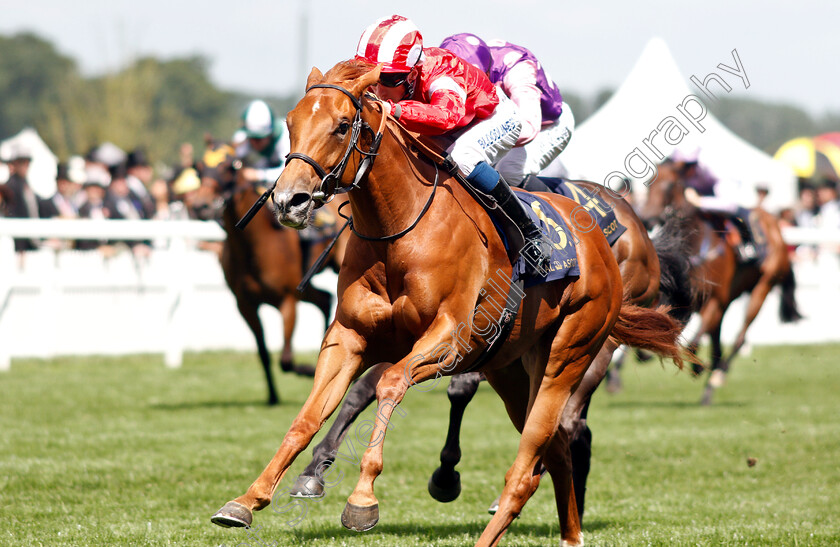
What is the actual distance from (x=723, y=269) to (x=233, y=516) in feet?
27.6

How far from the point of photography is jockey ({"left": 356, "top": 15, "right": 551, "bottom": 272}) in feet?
13.6

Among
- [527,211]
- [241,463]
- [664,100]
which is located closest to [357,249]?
[527,211]

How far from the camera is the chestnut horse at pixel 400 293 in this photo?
361 centimetres

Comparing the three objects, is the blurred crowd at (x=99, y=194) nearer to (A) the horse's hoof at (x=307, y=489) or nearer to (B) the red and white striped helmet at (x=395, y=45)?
(A) the horse's hoof at (x=307, y=489)

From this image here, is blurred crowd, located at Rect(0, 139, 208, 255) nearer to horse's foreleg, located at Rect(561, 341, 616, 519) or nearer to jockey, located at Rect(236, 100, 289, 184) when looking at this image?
jockey, located at Rect(236, 100, 289, 184)

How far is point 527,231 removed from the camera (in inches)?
173

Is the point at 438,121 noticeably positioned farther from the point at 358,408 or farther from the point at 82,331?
the point at 82,331

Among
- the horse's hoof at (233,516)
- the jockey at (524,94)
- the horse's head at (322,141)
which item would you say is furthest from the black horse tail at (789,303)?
the horse's hoof at (233,516)

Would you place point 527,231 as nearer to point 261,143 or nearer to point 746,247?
point 261,143

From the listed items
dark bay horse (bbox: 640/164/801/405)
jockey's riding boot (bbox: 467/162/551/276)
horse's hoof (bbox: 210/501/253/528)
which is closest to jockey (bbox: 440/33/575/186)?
jockey's riding boot (bbox: 467/162/551/276)

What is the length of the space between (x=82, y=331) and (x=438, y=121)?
8.36m

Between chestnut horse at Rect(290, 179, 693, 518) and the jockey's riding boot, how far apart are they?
3.31 feet

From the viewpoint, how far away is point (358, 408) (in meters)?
5.34

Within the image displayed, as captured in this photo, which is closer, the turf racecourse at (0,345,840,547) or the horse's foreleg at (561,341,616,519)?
the turf racecourse at (0,345,840,547)
